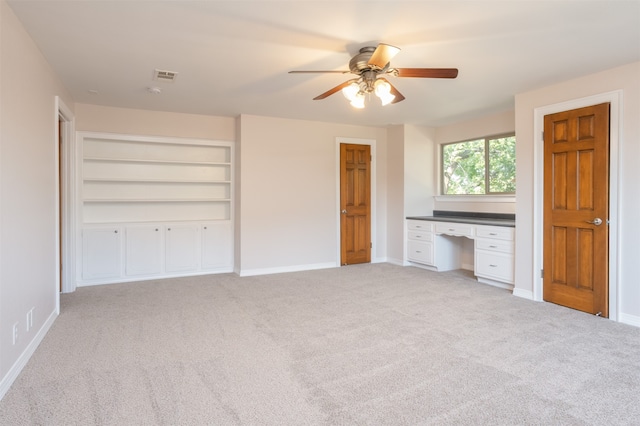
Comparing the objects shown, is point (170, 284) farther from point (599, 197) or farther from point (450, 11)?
point (599, 197)

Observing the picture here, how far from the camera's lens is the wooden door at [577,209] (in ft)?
11.1

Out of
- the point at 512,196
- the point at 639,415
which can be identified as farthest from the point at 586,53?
the point at 639,415

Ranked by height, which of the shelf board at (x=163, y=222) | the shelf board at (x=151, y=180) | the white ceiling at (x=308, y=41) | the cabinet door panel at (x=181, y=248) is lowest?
the cabinet door panel at (x=181, y=248)

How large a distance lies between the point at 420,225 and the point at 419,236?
6.9 inches

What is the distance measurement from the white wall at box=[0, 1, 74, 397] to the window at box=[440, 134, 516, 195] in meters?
5.36

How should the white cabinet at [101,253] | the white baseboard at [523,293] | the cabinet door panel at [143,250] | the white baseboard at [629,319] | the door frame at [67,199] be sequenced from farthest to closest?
the cabinet door panel at [143,250]
the white cabinet at [101,253]
the door frame at [67,199]
the white baseboard at [523,293]
the white baseboard at [629,319]

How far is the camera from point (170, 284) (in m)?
4.74

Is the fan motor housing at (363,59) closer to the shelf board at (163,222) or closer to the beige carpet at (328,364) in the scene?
the beige carpet at (328,364)

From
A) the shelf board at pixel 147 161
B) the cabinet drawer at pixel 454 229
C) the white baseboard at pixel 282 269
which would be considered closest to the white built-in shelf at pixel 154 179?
the shelf board at pixel 147 161

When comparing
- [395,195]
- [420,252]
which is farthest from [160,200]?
[420,252]

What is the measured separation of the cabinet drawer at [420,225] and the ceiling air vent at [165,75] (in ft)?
13.1

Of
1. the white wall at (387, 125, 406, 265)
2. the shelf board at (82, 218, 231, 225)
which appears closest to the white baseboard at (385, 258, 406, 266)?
the white wall at (387, 125, 406, 265)

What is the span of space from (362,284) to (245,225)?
1862mm

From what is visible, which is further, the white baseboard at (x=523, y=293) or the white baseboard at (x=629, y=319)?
the white baseboard at (x=523, y=293)
